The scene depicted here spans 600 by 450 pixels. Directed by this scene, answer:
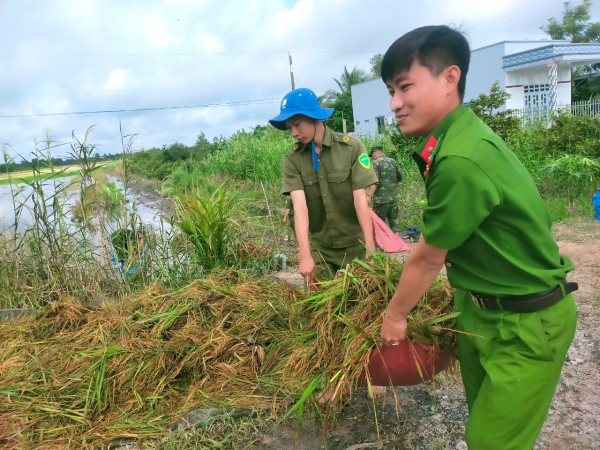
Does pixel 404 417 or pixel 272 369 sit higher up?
pixel 272 369

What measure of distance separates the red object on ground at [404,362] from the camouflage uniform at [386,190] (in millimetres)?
5637

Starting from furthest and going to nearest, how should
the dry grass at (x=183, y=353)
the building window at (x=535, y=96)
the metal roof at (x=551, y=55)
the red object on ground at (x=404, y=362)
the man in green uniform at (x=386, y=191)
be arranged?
1. the building window at (x=535, y=96)
2. the metal roof at (x=551, y=55)
3. the man in green uniform at (x=386, y=191)
4. the dry grass at (x=183, y=353)
5. the red object on ground at (x=404, y=362)

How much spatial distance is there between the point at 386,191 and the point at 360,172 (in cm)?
449

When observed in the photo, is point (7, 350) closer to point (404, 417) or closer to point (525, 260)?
point (404, 417)

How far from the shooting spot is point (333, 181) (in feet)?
9.34

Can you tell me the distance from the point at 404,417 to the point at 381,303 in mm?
988

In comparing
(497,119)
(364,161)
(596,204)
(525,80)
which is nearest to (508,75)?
(525,80)

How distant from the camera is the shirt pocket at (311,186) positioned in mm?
2881

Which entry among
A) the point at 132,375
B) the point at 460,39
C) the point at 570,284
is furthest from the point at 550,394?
the point at 132,375

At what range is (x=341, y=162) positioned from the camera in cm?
282

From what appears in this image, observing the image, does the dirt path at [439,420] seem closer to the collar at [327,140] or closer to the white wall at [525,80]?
the collar at [327,140]

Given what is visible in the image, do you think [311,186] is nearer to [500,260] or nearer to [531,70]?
[500,260]

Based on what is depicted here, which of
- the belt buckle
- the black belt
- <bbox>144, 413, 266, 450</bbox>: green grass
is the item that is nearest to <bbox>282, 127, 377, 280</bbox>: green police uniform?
<bbox>144, 413, 266, 450</bbox>: green grass

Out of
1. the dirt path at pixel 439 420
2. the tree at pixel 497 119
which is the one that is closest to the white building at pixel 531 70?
the tree at pixel 497 119
